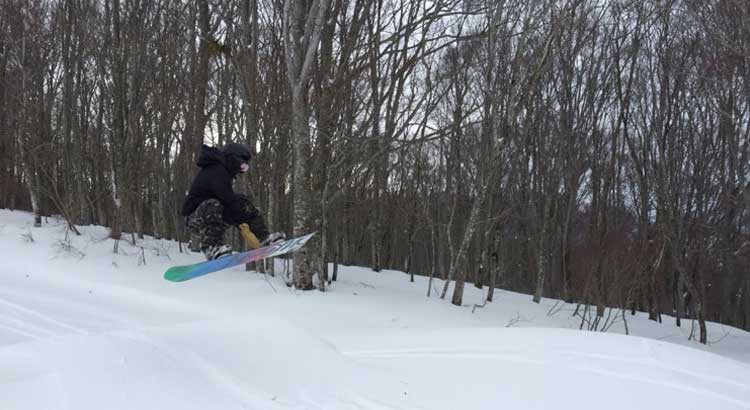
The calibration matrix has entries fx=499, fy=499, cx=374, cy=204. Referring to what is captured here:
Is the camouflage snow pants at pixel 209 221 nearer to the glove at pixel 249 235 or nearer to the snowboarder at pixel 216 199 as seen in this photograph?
the snowboarder at pixel 216 199

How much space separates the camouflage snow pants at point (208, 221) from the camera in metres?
4.80

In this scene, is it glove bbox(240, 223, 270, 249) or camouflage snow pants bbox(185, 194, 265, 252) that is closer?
camouflage snow pants bbox(185, 194, 265, 252)

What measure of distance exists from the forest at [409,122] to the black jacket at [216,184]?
3572mm

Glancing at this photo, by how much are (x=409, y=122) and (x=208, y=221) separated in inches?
236

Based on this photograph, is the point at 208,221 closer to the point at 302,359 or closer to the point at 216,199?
the point at 216,199

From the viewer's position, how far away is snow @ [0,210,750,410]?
3.64 m

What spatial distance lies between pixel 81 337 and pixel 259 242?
1.78 m

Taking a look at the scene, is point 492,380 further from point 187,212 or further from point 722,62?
point 722,62

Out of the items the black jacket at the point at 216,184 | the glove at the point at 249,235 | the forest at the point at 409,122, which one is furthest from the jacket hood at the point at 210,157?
the forest at the point at 409,122

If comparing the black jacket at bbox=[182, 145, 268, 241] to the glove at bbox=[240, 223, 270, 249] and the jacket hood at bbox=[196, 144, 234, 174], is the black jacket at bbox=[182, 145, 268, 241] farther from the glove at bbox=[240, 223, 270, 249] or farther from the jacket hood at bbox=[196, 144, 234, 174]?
the glove at bbox=[240, 223, 270, 249]

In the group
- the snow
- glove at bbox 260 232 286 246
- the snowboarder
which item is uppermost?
the snowboarder

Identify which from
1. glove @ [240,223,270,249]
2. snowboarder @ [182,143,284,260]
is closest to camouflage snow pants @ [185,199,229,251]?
snowboarder @ [182,143,284,260]

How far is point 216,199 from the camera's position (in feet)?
15.9

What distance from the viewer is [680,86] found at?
1283 centimetres
